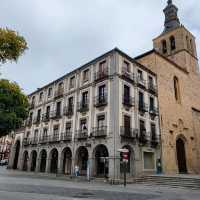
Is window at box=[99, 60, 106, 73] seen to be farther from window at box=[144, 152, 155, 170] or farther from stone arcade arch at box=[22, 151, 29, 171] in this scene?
stone arcade arch at box=[22, 151, 29, 171]

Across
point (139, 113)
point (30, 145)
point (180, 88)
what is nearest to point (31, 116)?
point (30, 145)

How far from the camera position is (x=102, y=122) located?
22203 mm

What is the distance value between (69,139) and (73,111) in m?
3.35

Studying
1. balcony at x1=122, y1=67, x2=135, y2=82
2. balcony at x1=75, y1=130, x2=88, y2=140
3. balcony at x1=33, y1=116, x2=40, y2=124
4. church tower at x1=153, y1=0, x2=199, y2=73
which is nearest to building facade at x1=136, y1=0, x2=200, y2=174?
church tower at x1=153, y1=0, x2=199, y2=73

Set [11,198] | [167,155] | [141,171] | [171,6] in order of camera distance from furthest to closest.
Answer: [171,6] < [167,155] < [141,171] < [11,198]

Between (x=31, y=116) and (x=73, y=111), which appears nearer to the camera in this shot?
(x=73, y=111)

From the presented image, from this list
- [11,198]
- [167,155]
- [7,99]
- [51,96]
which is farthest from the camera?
[51,96]

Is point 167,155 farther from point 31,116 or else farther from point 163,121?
point 31,116

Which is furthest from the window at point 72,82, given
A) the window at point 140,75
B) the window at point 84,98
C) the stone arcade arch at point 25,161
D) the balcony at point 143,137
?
the stone arcade arch at point 25,161

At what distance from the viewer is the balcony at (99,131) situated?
21091 millimetres

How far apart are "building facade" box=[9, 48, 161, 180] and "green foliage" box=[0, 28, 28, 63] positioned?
1487 centimetres

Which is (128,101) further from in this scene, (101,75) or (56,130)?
(56,130)

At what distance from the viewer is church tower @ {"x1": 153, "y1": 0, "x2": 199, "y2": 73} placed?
35.2 metres

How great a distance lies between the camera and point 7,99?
13328 mm
